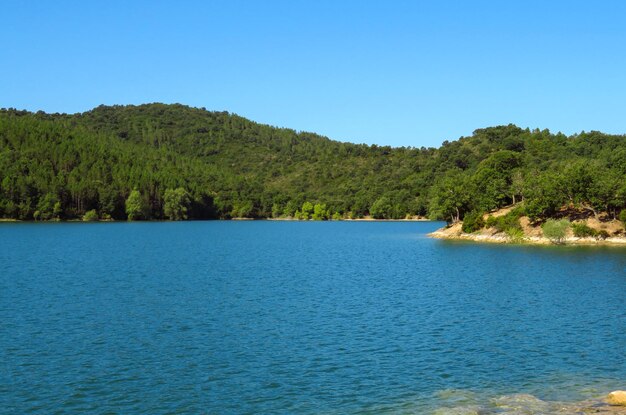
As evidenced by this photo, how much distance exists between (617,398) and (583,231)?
92.6 metres

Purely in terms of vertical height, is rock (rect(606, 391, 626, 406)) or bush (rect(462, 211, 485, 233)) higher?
bush (rect(462, 211, 485, 233))

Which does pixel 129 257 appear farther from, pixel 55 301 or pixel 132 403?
pixel 132 403

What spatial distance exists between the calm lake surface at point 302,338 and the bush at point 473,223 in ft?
178

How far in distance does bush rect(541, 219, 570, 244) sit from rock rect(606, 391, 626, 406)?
88962mm

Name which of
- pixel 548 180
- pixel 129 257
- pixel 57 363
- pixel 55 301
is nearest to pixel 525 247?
pixel 548 180

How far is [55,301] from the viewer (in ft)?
150

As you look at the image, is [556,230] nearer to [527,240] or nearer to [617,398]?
[527,240]

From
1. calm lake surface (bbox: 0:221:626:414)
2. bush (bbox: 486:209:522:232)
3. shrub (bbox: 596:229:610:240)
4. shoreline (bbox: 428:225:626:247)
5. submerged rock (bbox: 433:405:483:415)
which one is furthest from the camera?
bush (bbox: 486:209:522:232)

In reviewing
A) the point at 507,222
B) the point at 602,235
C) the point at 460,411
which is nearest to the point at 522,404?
the point at 460,411

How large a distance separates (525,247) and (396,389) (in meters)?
84.7

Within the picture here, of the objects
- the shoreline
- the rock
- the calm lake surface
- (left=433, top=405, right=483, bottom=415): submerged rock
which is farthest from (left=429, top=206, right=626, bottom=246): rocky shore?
(left=433, top=405, right=483, bottom=415): submerged rock

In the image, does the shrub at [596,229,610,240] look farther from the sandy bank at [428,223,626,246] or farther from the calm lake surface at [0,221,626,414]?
the calm lake surface at [0,221,626,414]

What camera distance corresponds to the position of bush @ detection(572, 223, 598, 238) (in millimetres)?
105312

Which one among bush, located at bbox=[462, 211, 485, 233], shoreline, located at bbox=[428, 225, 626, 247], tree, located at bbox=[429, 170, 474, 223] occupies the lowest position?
shoreline, located at bbox=[428, 225, 626, 247]
